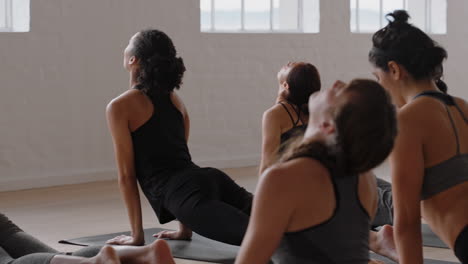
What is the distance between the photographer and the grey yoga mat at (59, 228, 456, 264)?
3723 mm

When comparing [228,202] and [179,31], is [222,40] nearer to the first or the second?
[179,31]

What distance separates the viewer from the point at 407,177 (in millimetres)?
2496

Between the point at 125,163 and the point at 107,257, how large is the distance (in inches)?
45.7

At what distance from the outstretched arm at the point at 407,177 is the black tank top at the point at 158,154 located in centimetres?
151

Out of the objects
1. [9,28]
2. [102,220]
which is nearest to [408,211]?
[102,220]

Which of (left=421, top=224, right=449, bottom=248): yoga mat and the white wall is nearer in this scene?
(left=421, top=224, right=449, bottom=248): yoga mat

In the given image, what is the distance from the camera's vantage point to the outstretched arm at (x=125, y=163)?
12.7 ft

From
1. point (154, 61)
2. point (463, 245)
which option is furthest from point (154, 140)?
point (463, 245)

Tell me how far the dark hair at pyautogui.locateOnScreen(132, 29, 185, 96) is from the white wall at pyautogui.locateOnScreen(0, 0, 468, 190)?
2.42 metres

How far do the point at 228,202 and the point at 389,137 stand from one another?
1.98 m

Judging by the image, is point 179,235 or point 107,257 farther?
point 179,235

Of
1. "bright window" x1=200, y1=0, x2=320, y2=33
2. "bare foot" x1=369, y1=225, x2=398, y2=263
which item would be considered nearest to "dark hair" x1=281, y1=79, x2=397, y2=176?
"bare foot" x1=369, y1=225, x2=398, y2=263

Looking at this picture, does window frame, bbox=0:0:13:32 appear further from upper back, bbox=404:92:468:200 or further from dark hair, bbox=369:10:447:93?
upper back, bbox=404:92:468:200

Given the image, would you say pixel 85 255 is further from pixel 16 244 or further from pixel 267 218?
pixel 267 218
